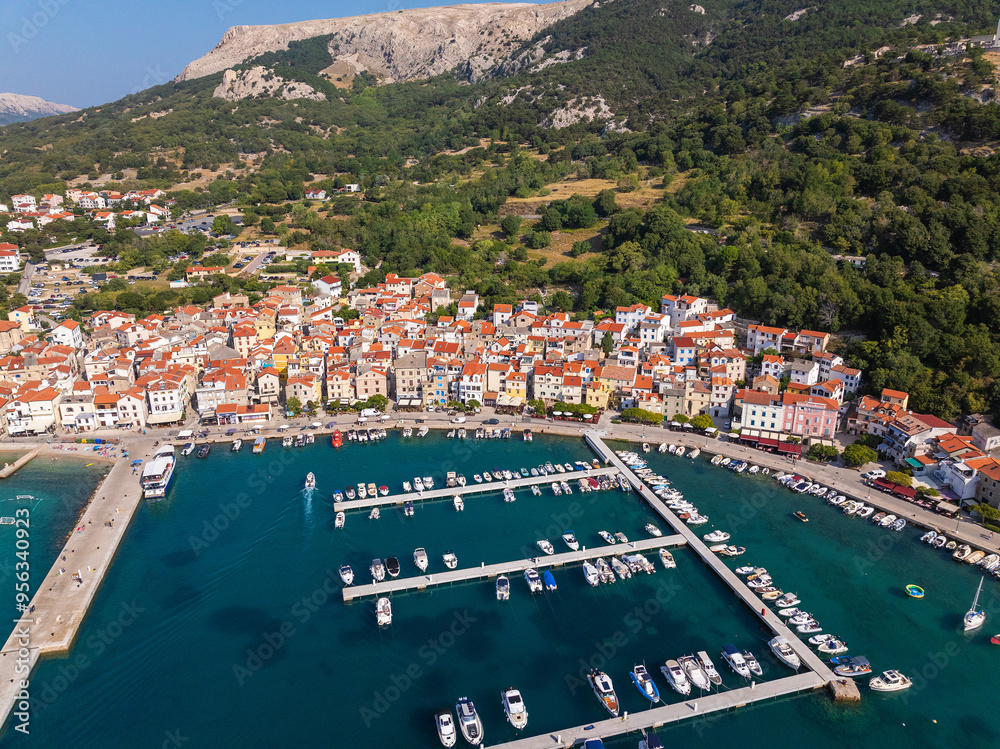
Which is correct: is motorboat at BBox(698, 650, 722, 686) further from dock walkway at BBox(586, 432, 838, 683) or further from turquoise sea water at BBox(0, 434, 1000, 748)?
dock walkway at BBox(586, 432, 838, 683)

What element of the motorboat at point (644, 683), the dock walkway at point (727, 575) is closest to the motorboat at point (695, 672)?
the motorboat at point (644, 683)

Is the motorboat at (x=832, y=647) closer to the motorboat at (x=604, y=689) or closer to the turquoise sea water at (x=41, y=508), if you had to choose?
the motorboat at (x=604, y=689)

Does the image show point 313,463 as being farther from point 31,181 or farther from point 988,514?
point 31,181

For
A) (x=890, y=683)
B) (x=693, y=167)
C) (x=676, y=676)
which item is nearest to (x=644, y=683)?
(x=676, y=676)

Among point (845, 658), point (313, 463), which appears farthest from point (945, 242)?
point (313, 463)

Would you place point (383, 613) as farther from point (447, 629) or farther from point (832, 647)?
point (832, 647)
